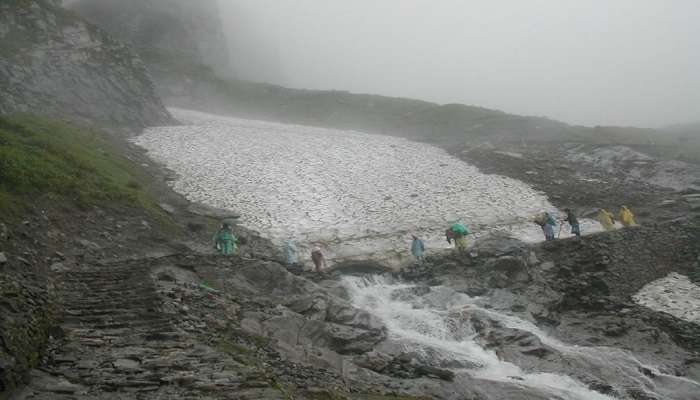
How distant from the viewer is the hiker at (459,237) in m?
20.9

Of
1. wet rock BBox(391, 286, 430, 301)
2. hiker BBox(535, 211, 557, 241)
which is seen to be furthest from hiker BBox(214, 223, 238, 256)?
hiker BBox(535, 211, 557, 241)

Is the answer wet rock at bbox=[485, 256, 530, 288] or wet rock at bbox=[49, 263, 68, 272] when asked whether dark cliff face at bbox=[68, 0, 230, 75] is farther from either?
wet rock at bbox=[485, 256, 530, 288]

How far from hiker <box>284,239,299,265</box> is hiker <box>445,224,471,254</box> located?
6.56 metres

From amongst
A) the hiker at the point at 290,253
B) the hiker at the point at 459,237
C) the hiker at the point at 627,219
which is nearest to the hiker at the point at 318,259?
the hiker at the point at 290,253

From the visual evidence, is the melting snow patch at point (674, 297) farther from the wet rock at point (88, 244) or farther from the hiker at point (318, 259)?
the wet rock at point (88, 244)

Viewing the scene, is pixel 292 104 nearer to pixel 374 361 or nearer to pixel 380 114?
pixel 380 114

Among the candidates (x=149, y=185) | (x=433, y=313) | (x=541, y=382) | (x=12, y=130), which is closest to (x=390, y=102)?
(x=149, y=185)

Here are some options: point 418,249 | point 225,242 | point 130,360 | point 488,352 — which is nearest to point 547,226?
point 418,249

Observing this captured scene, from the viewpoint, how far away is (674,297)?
54.7 ft

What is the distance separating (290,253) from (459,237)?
715 centimetres

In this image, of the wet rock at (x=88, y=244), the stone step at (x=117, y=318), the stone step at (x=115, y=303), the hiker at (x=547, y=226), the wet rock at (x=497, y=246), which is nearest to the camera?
the stone step at (x=117, y=318)

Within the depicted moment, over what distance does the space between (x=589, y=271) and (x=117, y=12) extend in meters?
86.5

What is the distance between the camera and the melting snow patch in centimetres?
1568

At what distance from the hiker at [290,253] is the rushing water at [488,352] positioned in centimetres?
323
